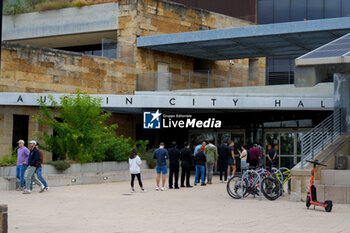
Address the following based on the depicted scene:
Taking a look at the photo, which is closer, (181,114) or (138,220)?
(138,220)

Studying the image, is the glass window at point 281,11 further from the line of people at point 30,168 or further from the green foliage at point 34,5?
the line of people at point 30,168

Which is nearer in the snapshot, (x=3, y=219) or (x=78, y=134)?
(x=3, y=219)

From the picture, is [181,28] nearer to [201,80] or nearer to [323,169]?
[201,80]

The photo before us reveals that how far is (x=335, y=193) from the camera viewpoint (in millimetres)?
17094

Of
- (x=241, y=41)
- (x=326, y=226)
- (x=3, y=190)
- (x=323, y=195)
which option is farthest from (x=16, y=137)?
(x=326, y=226)

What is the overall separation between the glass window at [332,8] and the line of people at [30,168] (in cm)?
3495

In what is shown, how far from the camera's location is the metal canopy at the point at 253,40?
30.7 meters

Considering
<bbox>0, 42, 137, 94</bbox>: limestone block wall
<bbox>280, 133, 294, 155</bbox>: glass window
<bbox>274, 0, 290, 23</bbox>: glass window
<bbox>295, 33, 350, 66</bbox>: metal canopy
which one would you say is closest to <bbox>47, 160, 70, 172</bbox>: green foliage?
<bbox>0, 42, 137, 94</bbox>: limestone block wall

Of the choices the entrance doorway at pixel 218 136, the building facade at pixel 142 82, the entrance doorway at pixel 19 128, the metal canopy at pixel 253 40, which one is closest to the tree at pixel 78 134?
the building facade at pixel 142 82

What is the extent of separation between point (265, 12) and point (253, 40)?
19.3m

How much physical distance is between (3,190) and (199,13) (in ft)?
72.9

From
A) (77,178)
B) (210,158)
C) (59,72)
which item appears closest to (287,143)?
(210,158)

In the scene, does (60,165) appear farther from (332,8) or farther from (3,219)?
(332,8)

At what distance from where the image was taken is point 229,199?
18484 millimetres
